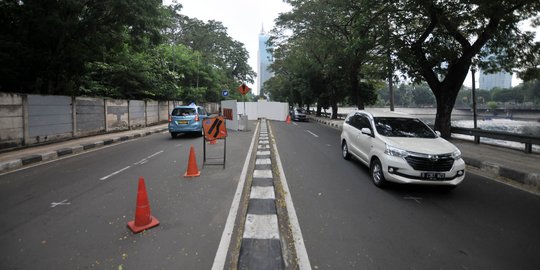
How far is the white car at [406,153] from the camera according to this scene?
5.01 metres

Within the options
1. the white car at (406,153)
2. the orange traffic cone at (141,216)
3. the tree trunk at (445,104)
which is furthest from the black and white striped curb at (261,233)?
the tree trunk at (445,104)

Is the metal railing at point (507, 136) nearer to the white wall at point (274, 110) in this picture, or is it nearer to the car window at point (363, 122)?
the car window at point (363, 122)

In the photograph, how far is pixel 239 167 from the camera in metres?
7.36

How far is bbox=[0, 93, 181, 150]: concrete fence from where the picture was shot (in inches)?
369

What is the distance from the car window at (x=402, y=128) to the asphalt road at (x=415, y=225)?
124 cm

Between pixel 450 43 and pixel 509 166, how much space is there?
8.99 m

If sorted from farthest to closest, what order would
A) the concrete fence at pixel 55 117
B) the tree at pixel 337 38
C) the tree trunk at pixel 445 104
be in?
1. the tree at pixel 337 38
2. the tree trunk at pixel 445 104
3. the concrete fence at pixel 55 117

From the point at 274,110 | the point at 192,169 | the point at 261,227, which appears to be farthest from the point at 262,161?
the point at 274,110

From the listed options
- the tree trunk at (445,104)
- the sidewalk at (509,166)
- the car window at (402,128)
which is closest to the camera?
the car window at (402,128)

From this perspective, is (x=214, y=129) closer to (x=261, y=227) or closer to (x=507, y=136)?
(x=261, y=227)

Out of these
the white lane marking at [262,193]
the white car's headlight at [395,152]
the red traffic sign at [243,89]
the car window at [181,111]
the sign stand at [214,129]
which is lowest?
the white lane marking at [262,193]

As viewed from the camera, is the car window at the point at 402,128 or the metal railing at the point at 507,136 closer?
the car window at the point at 402,128

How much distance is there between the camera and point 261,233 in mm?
3582

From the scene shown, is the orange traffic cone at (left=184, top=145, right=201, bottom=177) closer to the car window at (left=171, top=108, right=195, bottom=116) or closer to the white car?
the white car
